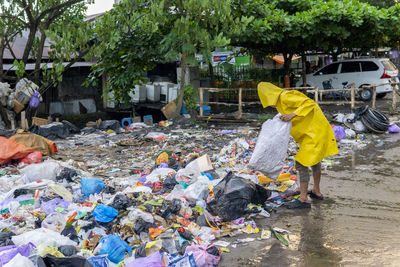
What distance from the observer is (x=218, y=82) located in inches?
737

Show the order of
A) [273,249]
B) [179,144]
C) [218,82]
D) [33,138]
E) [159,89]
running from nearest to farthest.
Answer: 1. [273,249]
2. [33,138]
3. [179,144]
4. [159,89]
5. [218,82]

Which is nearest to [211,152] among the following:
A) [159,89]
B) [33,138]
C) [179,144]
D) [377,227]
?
[179,144]

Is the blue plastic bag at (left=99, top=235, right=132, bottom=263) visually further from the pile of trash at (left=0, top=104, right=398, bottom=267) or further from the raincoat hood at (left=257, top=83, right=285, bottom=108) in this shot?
the raincoat hood at (left=257, top=83, right=285, bottom=108)

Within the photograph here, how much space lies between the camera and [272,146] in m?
5.11

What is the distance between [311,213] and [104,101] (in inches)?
495

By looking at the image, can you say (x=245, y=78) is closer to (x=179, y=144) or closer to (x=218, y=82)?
(x=218, y=82)

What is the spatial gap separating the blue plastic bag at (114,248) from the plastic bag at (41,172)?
2871 millimetres

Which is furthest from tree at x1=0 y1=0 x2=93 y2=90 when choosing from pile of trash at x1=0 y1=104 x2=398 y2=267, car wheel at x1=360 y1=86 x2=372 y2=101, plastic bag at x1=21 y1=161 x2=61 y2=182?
car wheel at x1=360 y1=86 x2=372 y2=101

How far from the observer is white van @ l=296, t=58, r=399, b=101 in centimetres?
1617

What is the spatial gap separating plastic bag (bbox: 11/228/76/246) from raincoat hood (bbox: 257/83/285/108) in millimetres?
2816

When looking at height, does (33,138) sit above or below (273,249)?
above

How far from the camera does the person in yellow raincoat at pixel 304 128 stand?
5.00m

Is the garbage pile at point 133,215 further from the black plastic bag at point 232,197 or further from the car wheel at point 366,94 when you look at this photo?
the car wheel at point 366,94

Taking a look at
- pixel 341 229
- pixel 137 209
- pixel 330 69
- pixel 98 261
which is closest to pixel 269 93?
pixel 341 229
